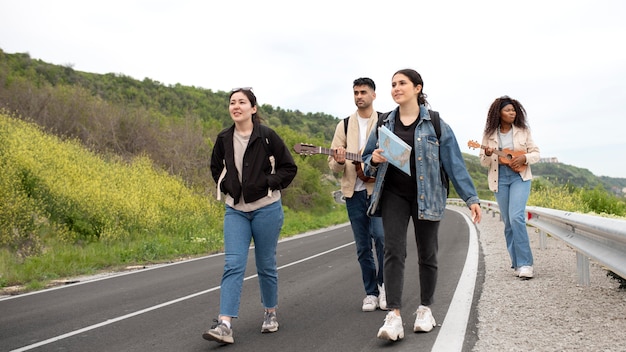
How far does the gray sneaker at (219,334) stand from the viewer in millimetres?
4168

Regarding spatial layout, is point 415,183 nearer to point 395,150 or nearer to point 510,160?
point 395,150

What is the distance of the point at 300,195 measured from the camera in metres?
39.8

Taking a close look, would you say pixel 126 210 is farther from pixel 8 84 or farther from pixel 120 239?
pixel 8 84

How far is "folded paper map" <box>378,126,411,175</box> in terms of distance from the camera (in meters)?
4.21

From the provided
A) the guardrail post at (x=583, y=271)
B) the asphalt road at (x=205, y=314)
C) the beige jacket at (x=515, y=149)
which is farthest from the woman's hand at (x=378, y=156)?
the beige jacket at (x=515, y=149)

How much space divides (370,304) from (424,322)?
3.90 feet

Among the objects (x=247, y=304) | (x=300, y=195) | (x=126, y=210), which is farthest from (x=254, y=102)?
(x=300, y=195)

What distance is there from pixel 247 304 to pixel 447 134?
3.16 metres

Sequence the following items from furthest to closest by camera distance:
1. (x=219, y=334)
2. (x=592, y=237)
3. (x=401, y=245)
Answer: (x=592, y=237)
(x=401, y=245)
(x=219, y=334)

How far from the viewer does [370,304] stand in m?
5.43

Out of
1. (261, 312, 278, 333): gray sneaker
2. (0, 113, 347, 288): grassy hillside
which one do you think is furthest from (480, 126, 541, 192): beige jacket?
(0, 113, 347, 288): grassy hillside

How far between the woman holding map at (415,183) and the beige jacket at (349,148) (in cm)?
88

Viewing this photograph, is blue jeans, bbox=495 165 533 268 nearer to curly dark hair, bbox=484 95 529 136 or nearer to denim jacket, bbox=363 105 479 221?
curly dark hair, bbox=484 95 529 136

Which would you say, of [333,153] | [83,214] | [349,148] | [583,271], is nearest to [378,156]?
[333,153]
